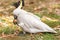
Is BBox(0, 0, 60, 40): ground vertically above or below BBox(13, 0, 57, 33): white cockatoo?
below

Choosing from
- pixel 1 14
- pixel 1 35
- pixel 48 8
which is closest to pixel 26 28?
pixel 1 35

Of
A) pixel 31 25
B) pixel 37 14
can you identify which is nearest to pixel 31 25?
pixel 31 25

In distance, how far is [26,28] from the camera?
271 inches

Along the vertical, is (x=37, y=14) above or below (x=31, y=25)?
below

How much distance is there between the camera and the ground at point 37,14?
689 centimetres

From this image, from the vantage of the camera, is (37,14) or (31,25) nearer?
(31,25)

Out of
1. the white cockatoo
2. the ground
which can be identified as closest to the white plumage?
the white cockatoo

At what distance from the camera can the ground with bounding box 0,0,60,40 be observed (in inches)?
271

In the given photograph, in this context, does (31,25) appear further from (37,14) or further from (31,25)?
(37,14)

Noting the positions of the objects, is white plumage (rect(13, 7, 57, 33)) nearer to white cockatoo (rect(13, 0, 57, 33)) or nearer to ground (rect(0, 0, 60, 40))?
white cockatoo (rect(13, 0, 57, 33))

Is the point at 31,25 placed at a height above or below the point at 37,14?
above

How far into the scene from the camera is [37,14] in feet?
30.3

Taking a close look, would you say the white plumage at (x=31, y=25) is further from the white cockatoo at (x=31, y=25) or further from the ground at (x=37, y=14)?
the ground at (x=37, y=14)

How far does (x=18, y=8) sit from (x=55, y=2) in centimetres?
383
